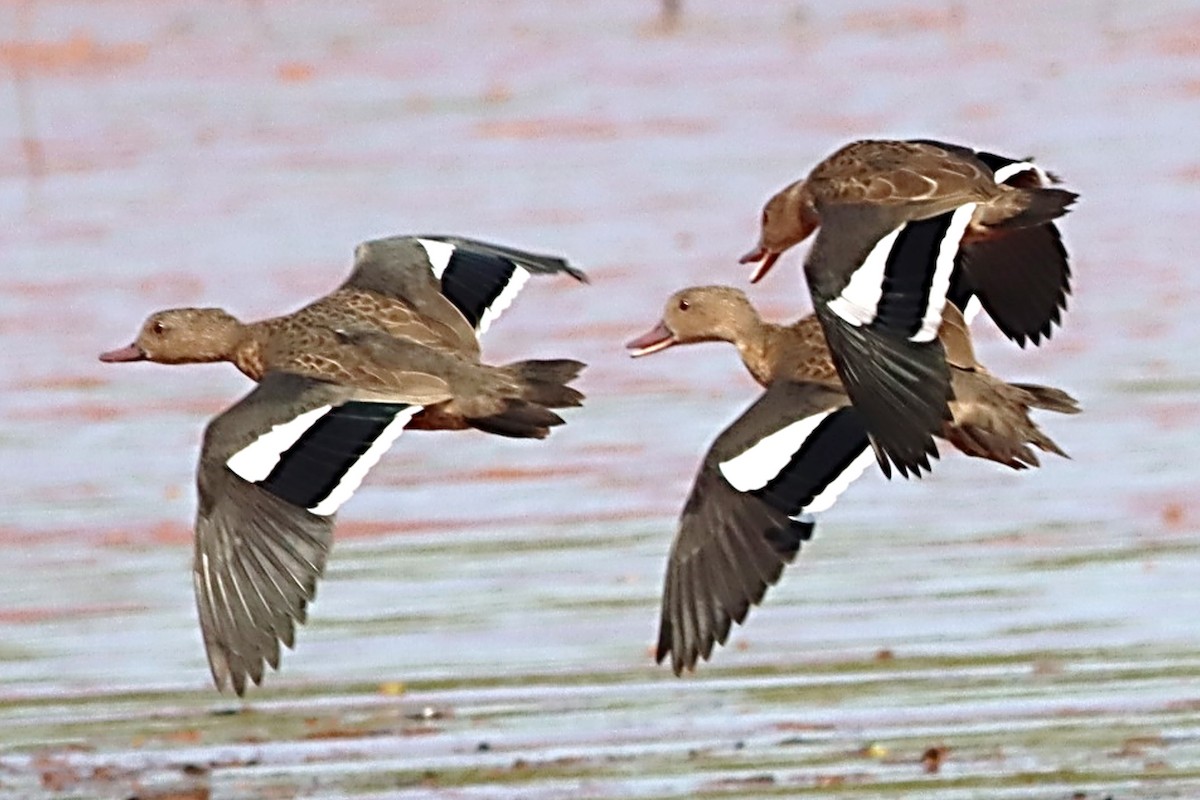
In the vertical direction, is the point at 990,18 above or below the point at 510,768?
below

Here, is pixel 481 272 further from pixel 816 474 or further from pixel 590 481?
pixel 590 481

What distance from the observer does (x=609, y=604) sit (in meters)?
12.5

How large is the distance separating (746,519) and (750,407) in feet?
1.31

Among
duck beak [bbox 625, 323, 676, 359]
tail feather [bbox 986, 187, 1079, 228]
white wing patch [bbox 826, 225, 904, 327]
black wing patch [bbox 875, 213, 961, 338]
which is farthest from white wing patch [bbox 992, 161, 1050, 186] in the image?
duck beak [bbox 625, 323, 676, 359]

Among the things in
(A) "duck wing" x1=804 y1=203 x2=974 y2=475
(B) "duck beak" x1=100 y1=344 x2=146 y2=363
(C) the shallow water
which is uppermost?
(A) "duck wing" x1=804 y1=203 x2=974 y2=475

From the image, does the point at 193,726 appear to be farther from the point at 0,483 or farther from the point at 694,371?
the point at 694,371

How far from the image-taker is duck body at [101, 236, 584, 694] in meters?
9.23

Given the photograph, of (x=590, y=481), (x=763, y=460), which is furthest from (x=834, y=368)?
(x=590, y=481)

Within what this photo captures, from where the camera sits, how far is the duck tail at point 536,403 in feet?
31.7

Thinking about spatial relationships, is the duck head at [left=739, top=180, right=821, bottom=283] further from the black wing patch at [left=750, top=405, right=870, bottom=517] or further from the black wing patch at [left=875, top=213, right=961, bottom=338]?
the black wing patch at [left=750, top=405, right=870, bottom=517]

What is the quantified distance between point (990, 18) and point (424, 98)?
5.74 metres

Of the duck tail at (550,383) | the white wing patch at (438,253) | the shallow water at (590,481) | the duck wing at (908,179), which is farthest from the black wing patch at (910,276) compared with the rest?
the white wing patch at (438,253)

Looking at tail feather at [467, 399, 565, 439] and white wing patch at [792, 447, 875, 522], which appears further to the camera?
tail feather at [467, 399, 565, 439]

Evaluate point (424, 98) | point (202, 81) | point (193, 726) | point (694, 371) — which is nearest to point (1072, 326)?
point (694, 371)
